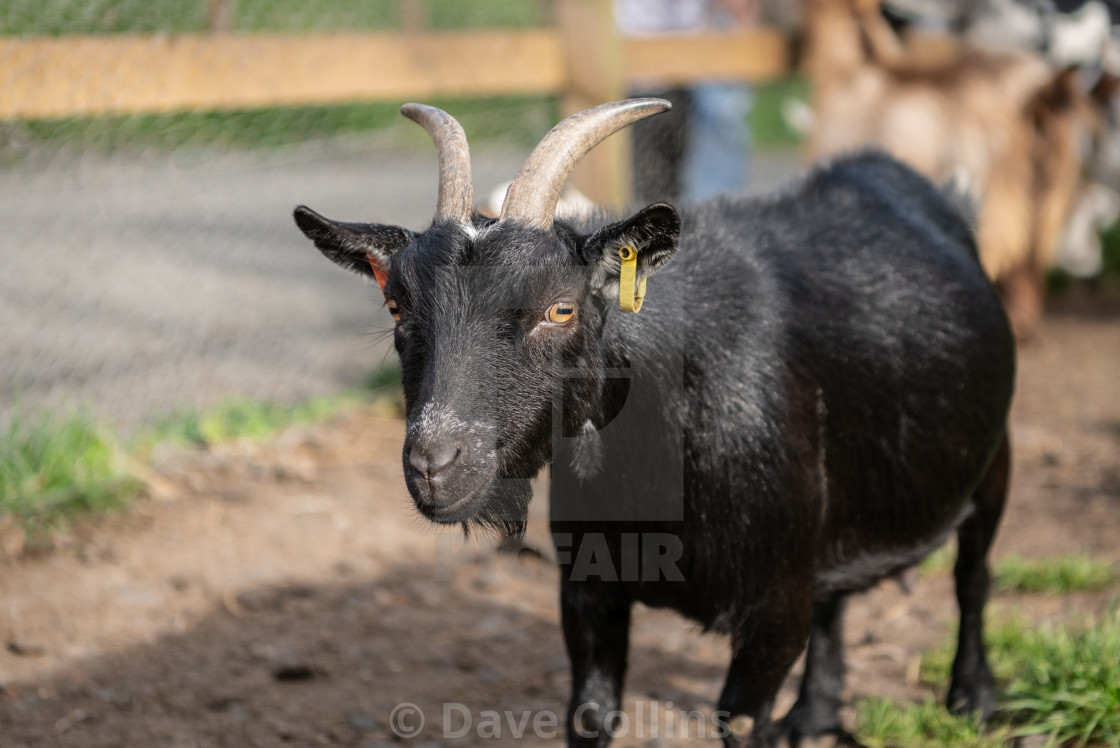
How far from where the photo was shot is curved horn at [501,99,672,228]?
2.43 meters

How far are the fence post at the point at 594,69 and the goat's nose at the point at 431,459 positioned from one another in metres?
4.00

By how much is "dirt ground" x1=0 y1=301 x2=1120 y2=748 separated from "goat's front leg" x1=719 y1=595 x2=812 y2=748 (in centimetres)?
18

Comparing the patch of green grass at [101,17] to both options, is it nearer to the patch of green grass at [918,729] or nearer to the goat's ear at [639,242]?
the goat's ear at [639,242]

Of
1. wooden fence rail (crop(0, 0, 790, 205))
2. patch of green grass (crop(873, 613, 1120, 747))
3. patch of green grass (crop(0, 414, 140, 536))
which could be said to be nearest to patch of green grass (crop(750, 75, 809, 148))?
wooden fence rail (crop(0, 0, 790, 205))

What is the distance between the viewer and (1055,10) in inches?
278

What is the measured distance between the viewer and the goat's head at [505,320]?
224 centimetres

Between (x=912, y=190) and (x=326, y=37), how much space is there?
2907mm

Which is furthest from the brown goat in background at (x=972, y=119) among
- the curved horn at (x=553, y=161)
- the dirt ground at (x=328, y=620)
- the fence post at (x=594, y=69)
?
the curved horn at (x=553, y=161)

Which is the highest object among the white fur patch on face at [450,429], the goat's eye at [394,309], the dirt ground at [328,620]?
the goat's eye at [394,309]

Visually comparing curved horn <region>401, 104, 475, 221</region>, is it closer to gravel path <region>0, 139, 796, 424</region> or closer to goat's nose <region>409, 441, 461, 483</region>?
goat's nose <region>409, 441, 461, 483</region>

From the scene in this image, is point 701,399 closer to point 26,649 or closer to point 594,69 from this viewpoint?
point 26,649

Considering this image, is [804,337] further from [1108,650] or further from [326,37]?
[326,37]

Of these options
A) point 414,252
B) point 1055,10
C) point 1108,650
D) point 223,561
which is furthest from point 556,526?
point 1055,10

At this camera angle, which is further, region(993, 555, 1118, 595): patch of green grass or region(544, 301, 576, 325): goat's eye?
region(993, 555, 1118, 595): patch of green grass
